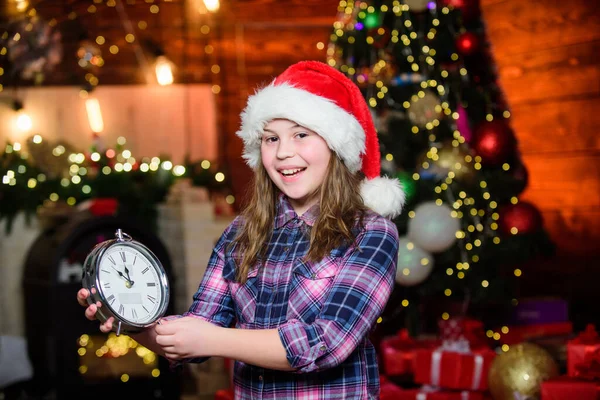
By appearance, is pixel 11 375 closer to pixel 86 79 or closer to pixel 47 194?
pixel 47 194

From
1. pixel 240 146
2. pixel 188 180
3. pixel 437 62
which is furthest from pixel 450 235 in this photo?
pixel 240 146

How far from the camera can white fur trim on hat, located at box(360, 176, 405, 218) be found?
185cm

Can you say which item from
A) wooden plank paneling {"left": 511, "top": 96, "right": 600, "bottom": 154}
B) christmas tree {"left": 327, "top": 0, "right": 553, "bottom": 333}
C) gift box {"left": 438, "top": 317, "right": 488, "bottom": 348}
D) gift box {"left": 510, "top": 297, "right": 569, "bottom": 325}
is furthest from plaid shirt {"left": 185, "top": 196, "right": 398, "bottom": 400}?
wooden plank paneling {"left": 511, "top": 96, "right": 600, "bottom": 154}

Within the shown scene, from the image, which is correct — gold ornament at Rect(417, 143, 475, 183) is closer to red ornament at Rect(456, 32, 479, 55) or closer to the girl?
red ornament at Rect(456, 32, 479, 55)

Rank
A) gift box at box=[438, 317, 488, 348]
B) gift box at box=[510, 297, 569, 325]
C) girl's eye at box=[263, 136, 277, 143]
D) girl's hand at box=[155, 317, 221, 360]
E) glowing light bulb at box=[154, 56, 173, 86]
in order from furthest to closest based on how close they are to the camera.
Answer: glowing light bulb at box=[154, 56, 173, 86], gift box at box=[510, 297, 569, 325], gift box at box=[438, 317, 488, 348], girl's eye at box=[263, 136, 277, 143], girl's hand at box=[155, 317, 221, 360]

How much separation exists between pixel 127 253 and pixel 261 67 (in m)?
5.39

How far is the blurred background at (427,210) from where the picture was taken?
3773 mm

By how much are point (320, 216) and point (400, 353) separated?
7.38 feet

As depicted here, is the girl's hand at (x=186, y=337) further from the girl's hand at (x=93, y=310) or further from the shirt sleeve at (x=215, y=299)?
the shirt sleeve at (x=215, y=299)

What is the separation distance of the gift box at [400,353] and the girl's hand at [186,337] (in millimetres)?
2465

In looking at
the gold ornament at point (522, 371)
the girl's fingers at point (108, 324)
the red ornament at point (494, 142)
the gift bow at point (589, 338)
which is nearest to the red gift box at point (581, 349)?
the gift bow at point (589, 338)

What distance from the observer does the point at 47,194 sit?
4.77m

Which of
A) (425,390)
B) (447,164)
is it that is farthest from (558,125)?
(425,390)

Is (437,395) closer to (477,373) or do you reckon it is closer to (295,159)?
(477,373)
